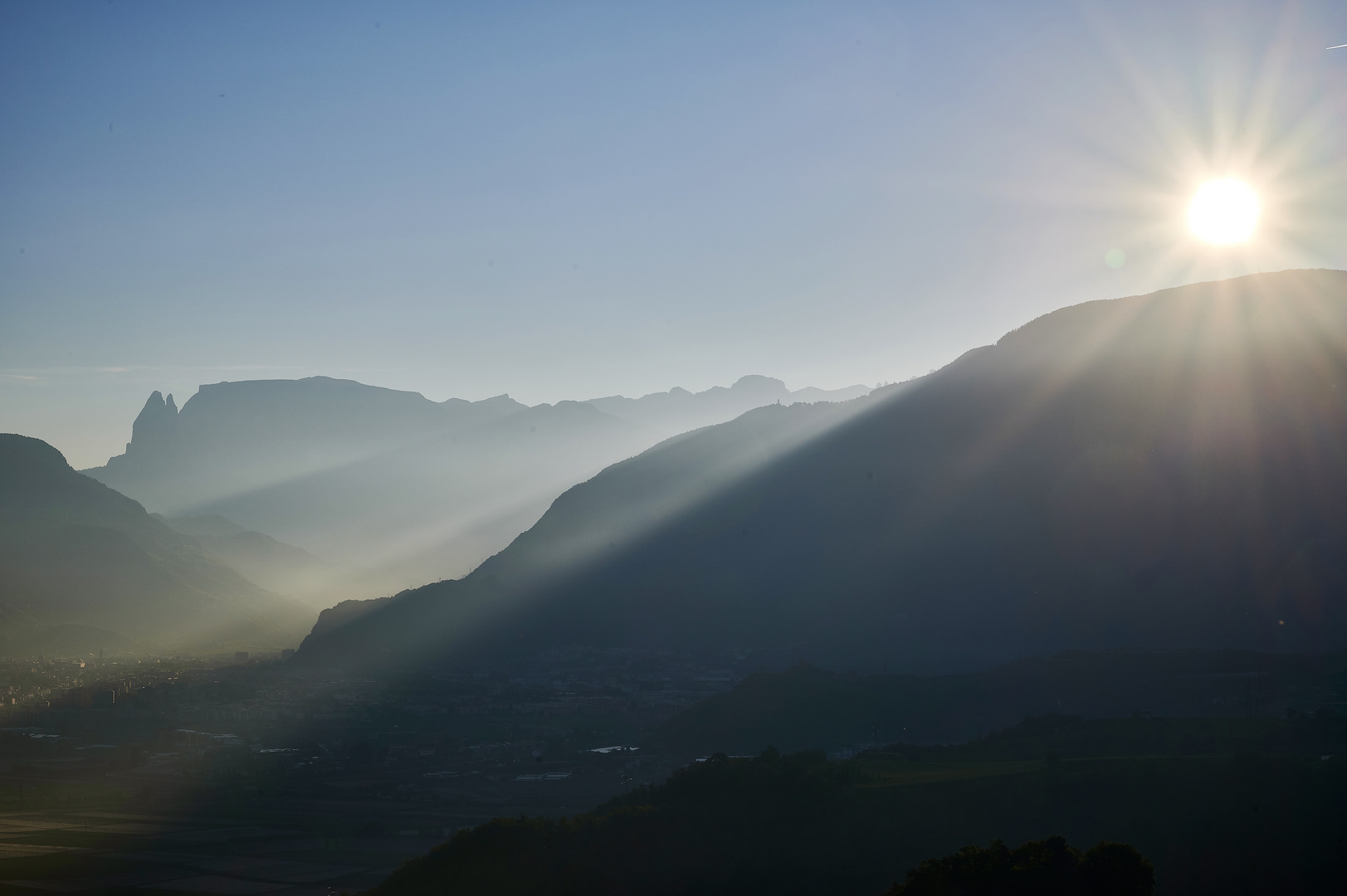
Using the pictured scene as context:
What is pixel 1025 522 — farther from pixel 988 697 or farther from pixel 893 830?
pixel 893 830

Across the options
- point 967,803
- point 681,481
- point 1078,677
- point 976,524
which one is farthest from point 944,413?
point 967,803

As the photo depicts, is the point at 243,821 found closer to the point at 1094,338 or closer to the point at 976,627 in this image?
the point at 976,627

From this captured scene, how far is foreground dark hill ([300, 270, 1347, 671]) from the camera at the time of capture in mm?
104500

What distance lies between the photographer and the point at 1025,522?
390 feet

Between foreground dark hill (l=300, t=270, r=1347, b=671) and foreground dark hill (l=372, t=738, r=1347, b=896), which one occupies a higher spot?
foreground dark hill (l=300, t=270, r=1347, b=671)

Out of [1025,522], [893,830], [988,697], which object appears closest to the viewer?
[893,830]

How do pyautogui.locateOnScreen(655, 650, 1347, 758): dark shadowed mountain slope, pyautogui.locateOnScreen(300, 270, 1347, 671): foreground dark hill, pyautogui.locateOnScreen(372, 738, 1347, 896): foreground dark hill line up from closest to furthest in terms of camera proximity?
pyautogui.locateOnScreen(372, 738, 1347, 896): foreground dark hill
pyautogui.locateOnScreen(655, 650, 1347, 758): dark shadowed mountain slope
pyautogui.locateOnScreen(300, 270, 1347, 671): foreground dark hill

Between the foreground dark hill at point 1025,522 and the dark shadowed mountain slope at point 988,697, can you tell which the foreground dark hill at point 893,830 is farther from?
the foreground dark hill at point 1025,522

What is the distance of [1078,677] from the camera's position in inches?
3290

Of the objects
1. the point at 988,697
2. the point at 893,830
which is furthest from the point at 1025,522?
the point at 893,830

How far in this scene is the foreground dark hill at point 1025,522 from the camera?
104500 mm

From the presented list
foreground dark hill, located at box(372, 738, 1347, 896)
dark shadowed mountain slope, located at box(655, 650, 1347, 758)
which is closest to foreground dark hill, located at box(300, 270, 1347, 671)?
dark shadowed mountain slope, located at box(655, 650, 1347, 758)

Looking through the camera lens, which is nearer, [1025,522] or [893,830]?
[893,830]

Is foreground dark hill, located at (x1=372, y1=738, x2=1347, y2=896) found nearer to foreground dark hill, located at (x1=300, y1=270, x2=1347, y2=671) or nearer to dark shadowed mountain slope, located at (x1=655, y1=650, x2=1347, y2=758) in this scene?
dark shadowed mountain slope, located at (x1=655, y1=650, x2=1347, y2=758)
